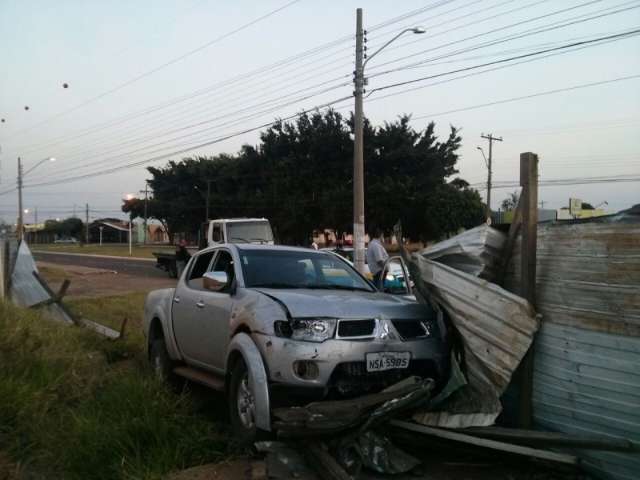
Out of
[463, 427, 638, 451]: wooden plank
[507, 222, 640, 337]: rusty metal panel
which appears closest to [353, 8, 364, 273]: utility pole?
[507, 222, 640, 337]: rusty metal panel

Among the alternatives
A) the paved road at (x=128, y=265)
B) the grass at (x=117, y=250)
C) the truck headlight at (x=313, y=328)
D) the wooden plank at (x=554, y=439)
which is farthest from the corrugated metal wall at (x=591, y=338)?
the grass at (x=117, y=250)

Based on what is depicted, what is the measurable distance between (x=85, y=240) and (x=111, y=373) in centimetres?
11404

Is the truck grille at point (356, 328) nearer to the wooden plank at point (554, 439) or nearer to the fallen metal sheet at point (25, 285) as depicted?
the wooden plank at point (554, 439)

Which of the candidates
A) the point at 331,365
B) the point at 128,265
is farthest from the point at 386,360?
the point at 128,265

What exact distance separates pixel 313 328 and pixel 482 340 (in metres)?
1.19

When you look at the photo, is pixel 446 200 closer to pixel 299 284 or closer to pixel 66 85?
pixel 66 85

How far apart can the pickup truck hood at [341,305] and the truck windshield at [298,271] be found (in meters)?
0.33

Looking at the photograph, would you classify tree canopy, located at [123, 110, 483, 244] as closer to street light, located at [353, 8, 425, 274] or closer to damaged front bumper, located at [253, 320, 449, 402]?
street light, located at [353, 8, 425, 274]

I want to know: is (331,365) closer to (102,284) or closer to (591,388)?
(591,388)

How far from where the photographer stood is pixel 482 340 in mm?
4457

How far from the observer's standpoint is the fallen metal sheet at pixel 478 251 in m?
4.82

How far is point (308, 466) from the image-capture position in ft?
13.4

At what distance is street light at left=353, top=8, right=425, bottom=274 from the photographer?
55.0 feet

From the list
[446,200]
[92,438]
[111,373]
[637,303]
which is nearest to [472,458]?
[637,303]
